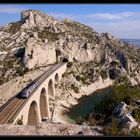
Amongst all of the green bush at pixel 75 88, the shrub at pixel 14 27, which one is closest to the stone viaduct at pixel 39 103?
the green bush at pixel 75 88

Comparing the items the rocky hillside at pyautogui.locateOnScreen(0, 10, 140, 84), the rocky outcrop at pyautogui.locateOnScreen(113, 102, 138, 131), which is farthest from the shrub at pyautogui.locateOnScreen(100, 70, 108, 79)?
the rocky outcrop at pyautogui.locateOnScreen(113, 102, 138, 131)

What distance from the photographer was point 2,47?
76.2 meters

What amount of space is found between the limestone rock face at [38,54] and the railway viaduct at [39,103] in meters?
4.83

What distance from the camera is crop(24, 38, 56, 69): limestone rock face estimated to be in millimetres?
69625

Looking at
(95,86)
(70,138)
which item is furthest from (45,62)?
(70,138)

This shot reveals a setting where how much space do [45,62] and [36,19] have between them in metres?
26.4

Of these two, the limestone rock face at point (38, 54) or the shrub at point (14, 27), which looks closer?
the limestone rock face at point (38, 54)

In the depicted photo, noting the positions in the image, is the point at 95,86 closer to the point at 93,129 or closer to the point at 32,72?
the point at 32,72

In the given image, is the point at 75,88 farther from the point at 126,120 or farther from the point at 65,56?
the point at 126,120

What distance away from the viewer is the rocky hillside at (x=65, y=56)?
219ft

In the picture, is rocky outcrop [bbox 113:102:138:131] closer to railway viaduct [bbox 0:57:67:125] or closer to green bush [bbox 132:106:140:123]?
green bush [bbox 132:106:140:123]

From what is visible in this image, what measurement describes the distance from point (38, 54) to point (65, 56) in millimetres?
9825

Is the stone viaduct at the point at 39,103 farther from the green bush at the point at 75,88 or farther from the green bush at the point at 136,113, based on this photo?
the green bush at the point at 136,113

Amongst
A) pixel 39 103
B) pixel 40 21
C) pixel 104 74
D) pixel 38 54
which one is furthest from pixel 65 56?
pixel 39 103
